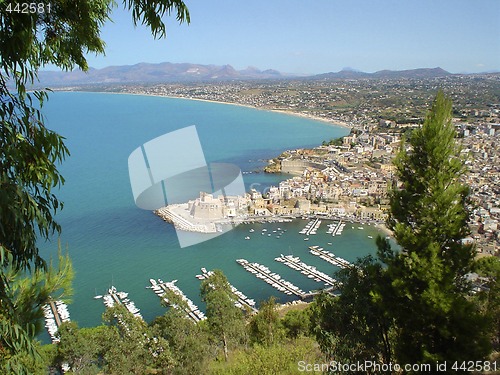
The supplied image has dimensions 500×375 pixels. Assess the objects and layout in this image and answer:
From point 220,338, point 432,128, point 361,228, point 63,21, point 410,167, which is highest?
point 63,21

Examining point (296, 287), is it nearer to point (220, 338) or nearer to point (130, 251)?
point (220, 338)

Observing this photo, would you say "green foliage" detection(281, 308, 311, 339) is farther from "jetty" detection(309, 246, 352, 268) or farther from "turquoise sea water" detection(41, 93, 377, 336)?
"jetty" detection(309, 246, 352, 268)

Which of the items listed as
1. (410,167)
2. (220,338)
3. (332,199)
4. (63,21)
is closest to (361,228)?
(332,199)

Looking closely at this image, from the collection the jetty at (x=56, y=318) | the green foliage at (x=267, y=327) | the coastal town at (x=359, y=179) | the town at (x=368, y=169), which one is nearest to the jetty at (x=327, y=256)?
the coastal town at (x=359, y=179)

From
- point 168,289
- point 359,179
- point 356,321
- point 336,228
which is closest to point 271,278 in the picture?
point 168,289

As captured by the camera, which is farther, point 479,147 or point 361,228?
point 479,147

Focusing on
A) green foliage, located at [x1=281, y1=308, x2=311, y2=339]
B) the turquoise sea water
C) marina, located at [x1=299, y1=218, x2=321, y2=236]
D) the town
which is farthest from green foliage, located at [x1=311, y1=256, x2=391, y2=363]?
marina, located at [x1=299, y1=218, x2=321, y2=236]
